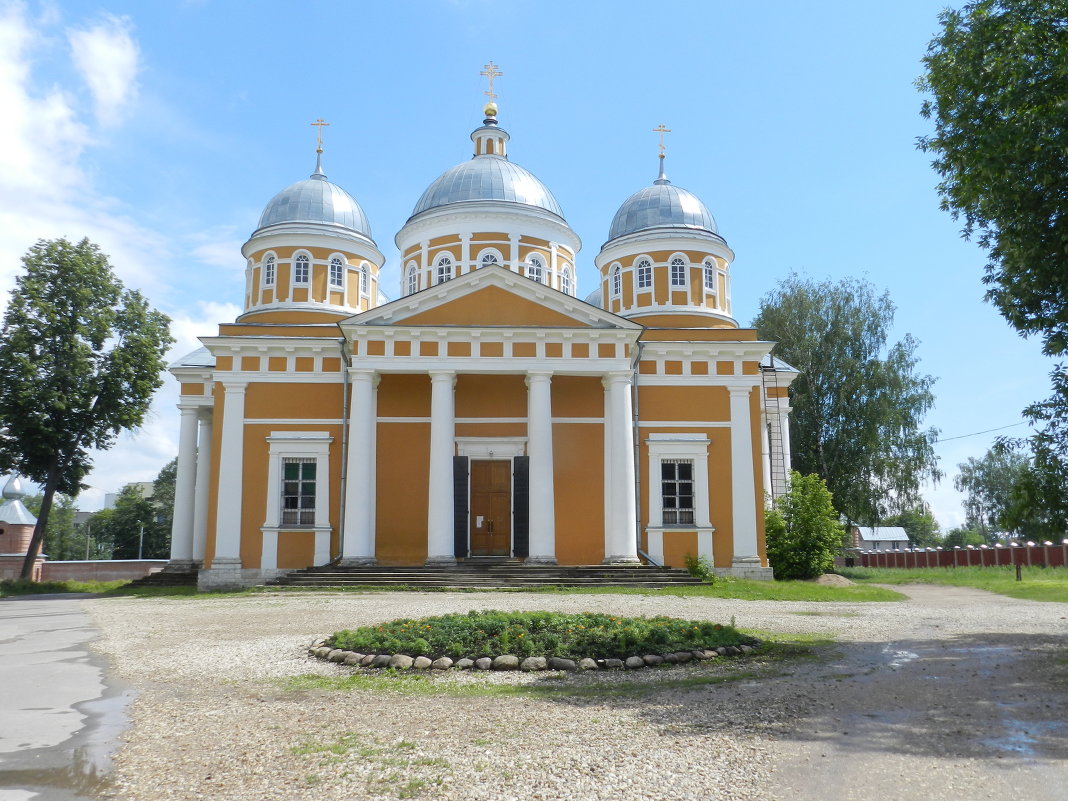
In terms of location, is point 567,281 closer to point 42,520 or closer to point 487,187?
point 487,187

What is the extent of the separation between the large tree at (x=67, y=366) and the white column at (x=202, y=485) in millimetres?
2051

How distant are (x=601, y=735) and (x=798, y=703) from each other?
77.2 inches

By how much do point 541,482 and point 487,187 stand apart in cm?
1205

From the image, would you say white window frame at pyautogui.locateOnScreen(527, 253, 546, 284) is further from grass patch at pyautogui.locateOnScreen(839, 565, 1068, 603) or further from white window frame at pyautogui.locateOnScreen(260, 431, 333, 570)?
grass patch at pyautogui.locateOnScreen(839, 565, 1068, 603)

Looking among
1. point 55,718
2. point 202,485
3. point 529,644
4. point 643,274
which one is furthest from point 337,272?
point 55,718

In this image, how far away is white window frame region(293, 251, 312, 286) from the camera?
28.2 metres

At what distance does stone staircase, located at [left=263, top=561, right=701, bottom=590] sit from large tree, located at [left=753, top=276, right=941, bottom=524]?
19.5 metres

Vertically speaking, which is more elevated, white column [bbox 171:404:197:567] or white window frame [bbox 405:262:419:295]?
white window frame [bbox 405:262:419:295]

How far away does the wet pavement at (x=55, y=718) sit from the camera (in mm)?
5418

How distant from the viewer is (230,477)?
77.3 ft

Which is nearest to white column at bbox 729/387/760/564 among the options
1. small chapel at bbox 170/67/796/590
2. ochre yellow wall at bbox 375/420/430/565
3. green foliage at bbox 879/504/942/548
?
small chapel at bbox 170/67/796/590

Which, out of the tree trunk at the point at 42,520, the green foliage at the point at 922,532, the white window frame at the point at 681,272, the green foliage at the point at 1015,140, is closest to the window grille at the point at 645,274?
the white window frame at the point at 681,272

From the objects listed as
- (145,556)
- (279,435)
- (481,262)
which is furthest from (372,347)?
(145,556)

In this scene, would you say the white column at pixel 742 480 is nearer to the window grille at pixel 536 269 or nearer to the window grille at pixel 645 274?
the window grille at pixel 645 274
